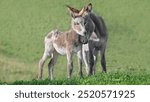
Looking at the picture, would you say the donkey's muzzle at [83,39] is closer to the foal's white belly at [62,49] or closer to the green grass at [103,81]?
the foal's white belly at [62,49]

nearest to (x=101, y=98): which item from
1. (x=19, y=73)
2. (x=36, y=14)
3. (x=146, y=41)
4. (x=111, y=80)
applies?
(x=111, y=80)

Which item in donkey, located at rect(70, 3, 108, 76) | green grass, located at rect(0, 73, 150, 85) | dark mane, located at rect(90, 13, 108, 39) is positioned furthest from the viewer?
dark mane, located at rect(90, 13, 108, 39)

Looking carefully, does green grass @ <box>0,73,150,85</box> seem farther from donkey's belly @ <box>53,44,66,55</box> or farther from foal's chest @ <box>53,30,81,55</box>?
donkey's belly @ <box>53,44,66,55</box>

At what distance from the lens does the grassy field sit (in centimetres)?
3322

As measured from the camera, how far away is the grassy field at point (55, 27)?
109ft

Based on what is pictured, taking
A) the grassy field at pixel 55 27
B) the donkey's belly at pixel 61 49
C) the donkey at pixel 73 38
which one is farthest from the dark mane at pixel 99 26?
Answer: the grassy field at pixel 55 27

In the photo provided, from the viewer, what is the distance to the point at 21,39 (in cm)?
4203

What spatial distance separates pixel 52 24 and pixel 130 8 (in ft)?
23.3

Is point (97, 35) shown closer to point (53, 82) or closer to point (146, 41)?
point (53, 82)

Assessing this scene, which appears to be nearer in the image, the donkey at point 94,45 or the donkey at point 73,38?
the donkey at point 73,38

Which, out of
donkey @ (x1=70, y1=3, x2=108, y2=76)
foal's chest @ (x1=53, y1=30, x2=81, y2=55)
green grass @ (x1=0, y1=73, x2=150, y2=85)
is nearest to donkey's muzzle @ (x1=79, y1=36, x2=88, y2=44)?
foal's chest @ (x1=53, y1=30, x2=81, y2=55)

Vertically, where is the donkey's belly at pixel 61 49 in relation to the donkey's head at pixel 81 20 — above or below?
below

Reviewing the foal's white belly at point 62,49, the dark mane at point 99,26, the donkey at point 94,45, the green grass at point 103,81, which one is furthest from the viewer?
the dark mane at point 99,26

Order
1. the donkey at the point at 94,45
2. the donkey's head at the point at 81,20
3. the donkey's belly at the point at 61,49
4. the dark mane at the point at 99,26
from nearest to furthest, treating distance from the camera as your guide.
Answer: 1. the donkey's head at the point at 81,20
2. the donkey's belly at the point at 61,49
3. the donkey at the point at 94,45
4. the dark mane at the point at 99,26
